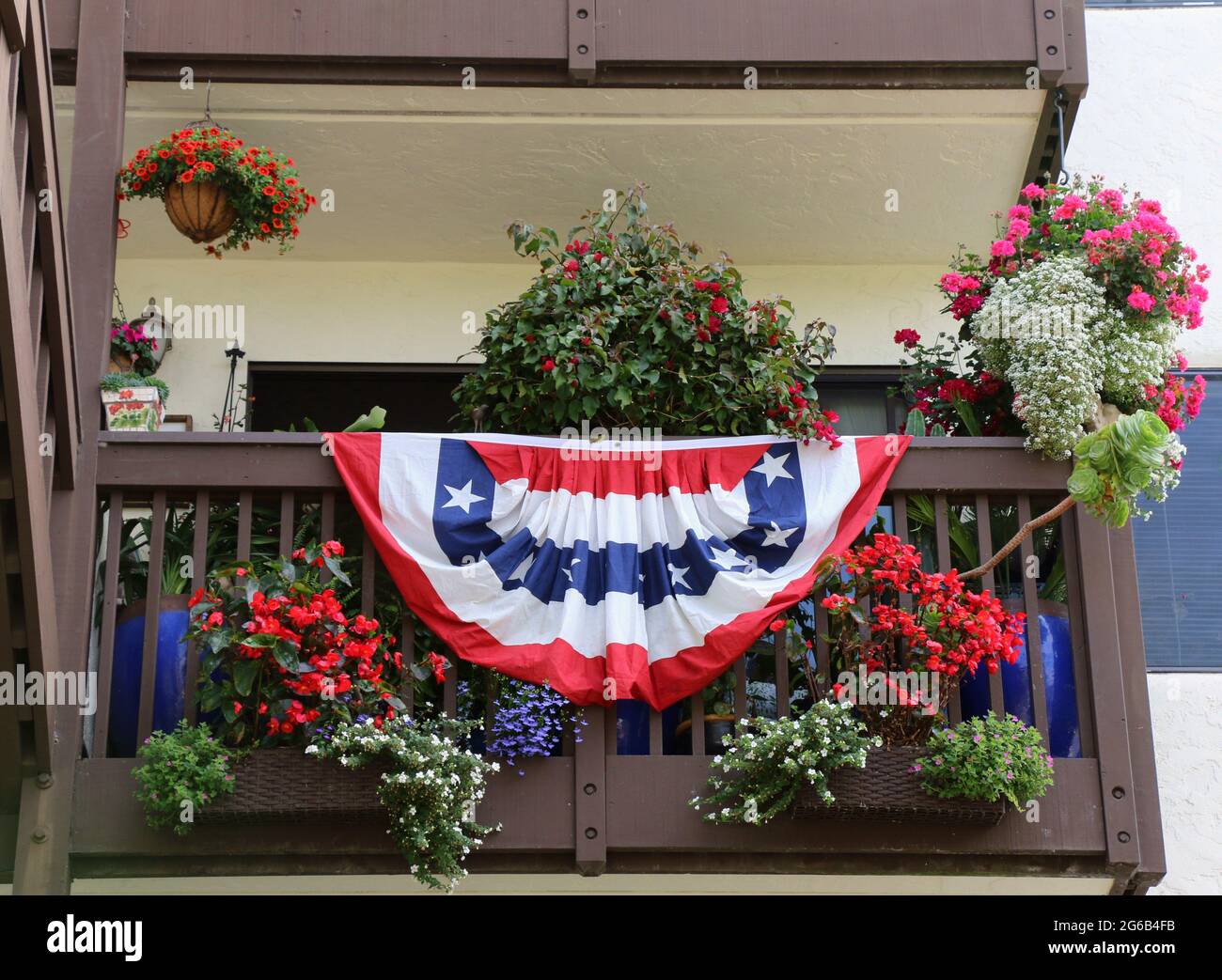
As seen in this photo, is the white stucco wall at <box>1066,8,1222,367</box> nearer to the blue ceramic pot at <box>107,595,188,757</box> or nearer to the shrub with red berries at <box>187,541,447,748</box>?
the shrub with red berries at <box>187,541,447,748</box>

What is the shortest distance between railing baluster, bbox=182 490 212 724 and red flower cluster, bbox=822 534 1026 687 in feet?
8.30

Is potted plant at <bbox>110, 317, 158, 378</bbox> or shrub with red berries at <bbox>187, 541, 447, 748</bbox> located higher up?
potted plant at <bbox>110, 317, 158, 378</bbox>

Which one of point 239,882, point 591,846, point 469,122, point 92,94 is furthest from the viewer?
point 469,122

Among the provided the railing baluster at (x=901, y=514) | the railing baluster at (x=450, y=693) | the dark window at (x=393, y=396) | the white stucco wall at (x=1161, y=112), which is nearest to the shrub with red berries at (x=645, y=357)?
the railing baluster at (x=901, y=514)

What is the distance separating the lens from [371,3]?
28.1 ft

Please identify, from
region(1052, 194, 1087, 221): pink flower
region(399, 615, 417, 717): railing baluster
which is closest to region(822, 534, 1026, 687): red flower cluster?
region(399, 615, 417, 717): railing baluster

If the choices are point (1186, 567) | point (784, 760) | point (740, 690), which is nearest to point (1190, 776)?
point (1186, 567)

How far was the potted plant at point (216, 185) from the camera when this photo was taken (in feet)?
27.3

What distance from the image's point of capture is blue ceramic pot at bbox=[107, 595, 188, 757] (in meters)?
7.51

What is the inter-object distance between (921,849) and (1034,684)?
829 millimetres

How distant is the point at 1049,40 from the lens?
8594 millimetres
